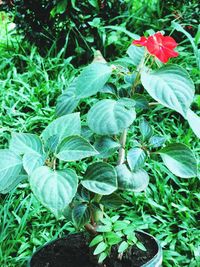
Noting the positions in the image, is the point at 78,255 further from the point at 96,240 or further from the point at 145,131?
the point at 145,131

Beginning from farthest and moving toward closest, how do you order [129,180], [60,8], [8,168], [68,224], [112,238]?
[60,8] < [68,224] < [112,238] < [129,180] < [8,168]

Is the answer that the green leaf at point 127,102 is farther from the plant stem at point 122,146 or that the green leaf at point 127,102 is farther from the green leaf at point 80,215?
the green leaf at point 80,215

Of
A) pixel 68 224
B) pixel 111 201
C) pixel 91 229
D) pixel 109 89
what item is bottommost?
pixel 68 224

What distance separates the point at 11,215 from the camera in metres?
2.37

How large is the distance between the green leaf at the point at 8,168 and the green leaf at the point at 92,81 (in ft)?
0.83

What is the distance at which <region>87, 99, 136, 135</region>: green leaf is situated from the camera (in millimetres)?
1415

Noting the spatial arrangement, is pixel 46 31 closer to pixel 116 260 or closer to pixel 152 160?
pixel 152 160

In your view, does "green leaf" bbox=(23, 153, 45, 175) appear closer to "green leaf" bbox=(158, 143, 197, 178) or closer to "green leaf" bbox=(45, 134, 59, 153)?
"green leaf" bbox=(45, 134, 59, 153)

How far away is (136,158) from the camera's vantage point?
5.19ft

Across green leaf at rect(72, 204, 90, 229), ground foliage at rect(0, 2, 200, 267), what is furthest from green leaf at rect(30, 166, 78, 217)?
ground foliage at rect(0, 2, 200, 267)

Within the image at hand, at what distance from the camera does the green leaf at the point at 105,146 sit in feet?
5.13

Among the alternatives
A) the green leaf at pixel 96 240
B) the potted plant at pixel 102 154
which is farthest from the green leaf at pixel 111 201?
the green leaf at pixel 96 240

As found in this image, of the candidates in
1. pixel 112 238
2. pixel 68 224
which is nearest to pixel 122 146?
pixel 112 238

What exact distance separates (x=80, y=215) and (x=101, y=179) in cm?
15
